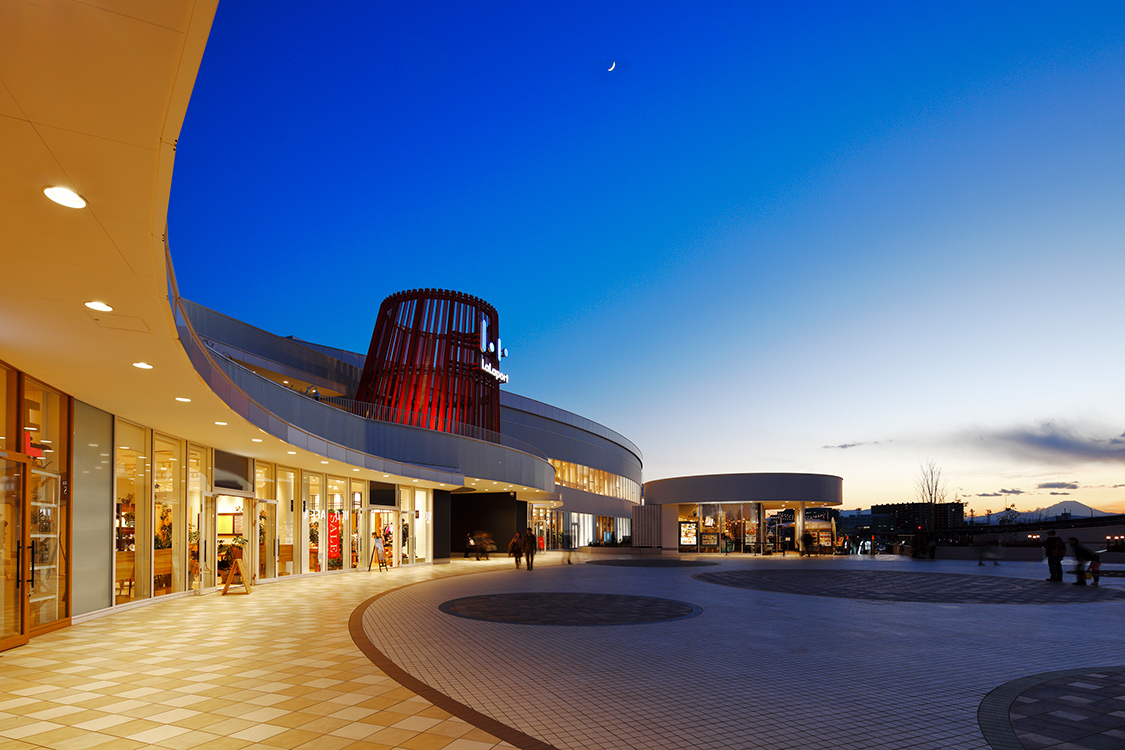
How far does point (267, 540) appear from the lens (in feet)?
63.2

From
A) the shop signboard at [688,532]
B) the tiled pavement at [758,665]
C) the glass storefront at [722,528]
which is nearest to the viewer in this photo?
the tiled pavement at [758,665]

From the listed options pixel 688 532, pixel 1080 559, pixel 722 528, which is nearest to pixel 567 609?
pixel 1080 559

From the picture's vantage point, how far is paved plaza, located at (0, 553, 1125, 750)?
5.54m

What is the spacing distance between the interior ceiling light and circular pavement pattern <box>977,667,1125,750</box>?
289 inches

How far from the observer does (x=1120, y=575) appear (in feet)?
70.8

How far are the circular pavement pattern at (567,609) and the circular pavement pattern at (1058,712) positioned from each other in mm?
5589

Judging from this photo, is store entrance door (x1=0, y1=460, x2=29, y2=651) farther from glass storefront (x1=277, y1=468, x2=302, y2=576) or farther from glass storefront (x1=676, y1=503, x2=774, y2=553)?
glass storefront (x1=676, y1=503, x2=774, y2=553)

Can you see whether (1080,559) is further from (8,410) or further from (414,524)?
(8,410)

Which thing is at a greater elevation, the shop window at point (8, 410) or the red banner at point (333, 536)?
the shop window at point (8, 410)

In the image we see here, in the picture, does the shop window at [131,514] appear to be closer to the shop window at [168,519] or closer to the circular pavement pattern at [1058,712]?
the shop window at [168,519]

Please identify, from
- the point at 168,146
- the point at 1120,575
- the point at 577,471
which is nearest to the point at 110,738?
the point at 168,146

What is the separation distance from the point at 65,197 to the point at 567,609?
10.8m

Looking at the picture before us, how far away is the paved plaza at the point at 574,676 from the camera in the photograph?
5.54 m

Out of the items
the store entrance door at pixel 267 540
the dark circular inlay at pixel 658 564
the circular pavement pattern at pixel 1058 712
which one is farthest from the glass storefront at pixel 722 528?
the circular pavement pattern at pixel 1058 712
